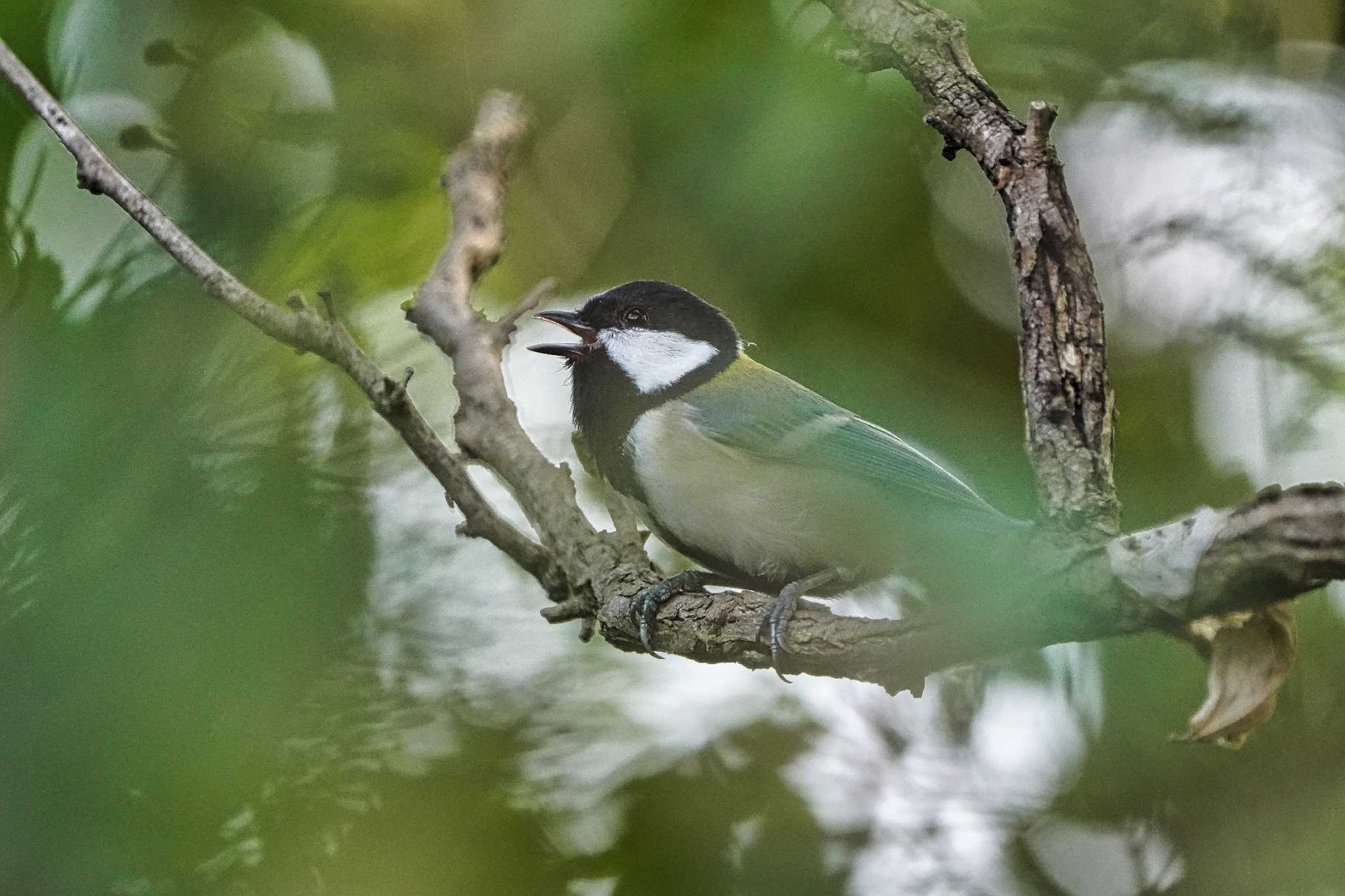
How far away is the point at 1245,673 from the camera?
104 cm

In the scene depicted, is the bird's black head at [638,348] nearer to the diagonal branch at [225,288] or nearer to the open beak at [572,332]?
the open beak at [572,332]

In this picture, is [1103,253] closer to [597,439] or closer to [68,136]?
[597,439]

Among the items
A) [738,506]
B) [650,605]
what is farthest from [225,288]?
[738,506]

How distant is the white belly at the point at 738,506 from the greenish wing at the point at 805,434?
32 mm

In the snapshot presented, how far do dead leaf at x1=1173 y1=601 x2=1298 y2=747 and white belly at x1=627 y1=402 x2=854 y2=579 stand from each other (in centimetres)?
66

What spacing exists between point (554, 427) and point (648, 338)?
12.4 inches

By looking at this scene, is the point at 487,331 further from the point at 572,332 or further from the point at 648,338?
the point at 648,338

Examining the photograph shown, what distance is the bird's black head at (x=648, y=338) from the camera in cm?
193

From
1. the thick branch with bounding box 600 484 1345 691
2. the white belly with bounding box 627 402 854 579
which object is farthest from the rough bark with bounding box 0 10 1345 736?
the white belly with bounding box 627 402 854 579

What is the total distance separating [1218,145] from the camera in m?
2.02

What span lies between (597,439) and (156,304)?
0.72m

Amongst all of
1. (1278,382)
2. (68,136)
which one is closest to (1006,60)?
(1278,382)

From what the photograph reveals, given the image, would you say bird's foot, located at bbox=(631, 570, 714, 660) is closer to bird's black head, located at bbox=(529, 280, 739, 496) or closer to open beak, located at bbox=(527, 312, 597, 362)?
bird's black head, located at bbox=(529, 280, 739, 496)

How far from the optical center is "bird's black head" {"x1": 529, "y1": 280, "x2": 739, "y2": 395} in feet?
6.33
